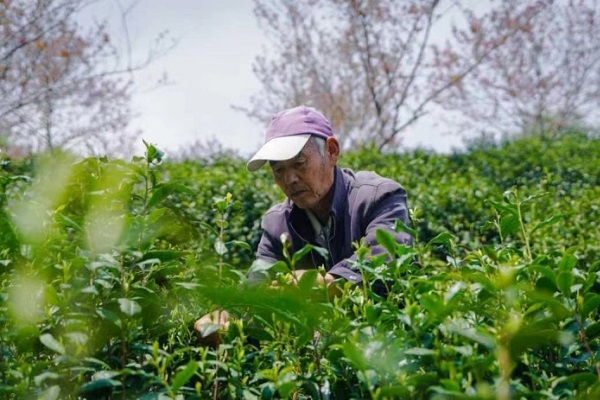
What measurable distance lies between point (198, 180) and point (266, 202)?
1167 millimetres

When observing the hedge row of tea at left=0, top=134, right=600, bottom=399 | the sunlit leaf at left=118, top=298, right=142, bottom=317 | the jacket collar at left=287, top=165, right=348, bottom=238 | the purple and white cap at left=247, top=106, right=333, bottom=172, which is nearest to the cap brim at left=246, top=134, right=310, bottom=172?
the purple and white cap at left=247, top=106, right=333, bottom=172

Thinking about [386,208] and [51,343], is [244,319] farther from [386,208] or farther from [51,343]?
[386,208]

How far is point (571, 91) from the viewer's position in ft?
67.9

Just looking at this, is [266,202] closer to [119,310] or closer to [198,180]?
[198,180]

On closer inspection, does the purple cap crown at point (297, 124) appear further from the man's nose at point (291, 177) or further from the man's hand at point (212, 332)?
the man's hand at point (212, 332)

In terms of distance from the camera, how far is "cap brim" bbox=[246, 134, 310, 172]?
2621 mm

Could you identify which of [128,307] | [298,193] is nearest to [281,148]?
[298,193]

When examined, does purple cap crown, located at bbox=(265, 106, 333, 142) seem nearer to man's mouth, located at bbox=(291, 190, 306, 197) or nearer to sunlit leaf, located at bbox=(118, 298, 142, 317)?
man's mouth, located at bbox=(291, 190, 306, 197)

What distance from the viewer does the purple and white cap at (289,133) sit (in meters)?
2.64

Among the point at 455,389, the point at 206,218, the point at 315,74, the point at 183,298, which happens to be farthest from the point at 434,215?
the point at 315,74

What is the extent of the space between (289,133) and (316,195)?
283mm

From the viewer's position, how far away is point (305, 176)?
2746 millimetres

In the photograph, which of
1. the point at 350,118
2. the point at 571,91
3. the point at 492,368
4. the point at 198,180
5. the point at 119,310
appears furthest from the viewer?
the point at 350,118

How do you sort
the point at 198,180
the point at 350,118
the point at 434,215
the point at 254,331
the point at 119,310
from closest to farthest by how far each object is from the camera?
the point at 119,310 → the point at 254,331 → the point at 434,215 → the point at 198,180 → the point at 350,118
